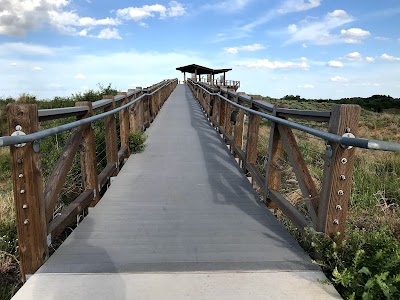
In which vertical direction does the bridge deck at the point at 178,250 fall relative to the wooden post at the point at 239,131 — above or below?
below

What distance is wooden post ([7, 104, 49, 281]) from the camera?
2496mm

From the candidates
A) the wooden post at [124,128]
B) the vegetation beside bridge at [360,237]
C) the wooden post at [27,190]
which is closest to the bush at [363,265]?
the vegetation beside bridge at [360,237]

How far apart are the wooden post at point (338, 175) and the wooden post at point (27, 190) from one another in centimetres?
214

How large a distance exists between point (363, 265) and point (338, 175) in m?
0.63

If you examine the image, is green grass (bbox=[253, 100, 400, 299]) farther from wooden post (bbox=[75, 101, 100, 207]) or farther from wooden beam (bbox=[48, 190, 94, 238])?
wooden post (bbox=[75, 101, 100, 207])

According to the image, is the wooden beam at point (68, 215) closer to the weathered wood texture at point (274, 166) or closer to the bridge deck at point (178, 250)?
the bridge deck at point (178, 250)

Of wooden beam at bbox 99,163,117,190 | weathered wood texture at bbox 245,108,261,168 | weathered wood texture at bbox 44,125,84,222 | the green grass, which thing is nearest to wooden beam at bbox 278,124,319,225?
the green grass

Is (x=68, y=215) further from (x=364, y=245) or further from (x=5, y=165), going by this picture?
(x=5, y=165)

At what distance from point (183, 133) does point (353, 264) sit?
7172mm

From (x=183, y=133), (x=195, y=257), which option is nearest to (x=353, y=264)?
(x=195, y=257)

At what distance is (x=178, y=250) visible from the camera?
2980 mm

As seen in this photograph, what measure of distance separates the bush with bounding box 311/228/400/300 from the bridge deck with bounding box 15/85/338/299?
12 centimetres

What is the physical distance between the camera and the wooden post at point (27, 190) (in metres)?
2.50

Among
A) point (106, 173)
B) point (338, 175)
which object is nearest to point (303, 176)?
point (338, 175)
